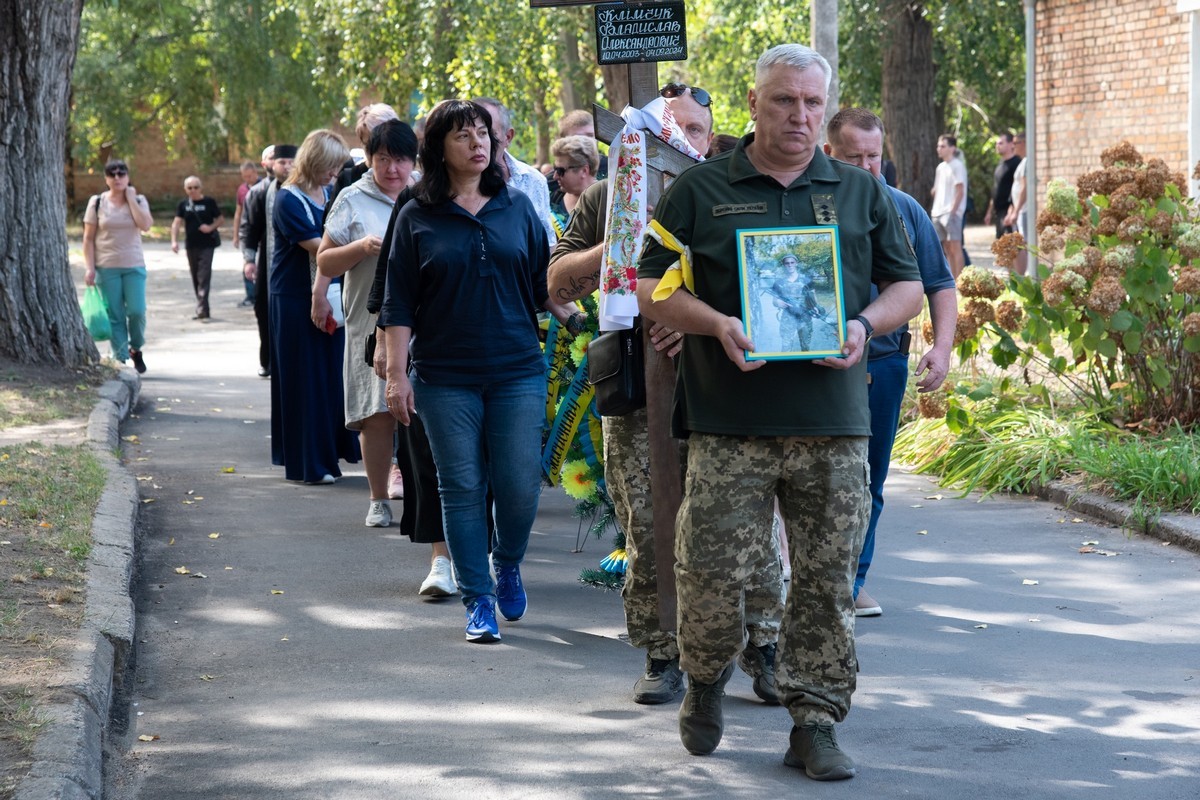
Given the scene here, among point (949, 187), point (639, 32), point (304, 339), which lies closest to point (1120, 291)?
point (639, 32)

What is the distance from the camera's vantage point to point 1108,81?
15.7 meters

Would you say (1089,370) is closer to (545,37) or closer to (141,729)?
(141,729)

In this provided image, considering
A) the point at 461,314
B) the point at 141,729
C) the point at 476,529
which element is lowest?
the point at 141,729

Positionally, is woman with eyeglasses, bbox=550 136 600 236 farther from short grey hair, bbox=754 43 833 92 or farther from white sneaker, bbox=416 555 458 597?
short grey hair, bbox=754 43 833 92

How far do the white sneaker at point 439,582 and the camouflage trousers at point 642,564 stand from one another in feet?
5.18

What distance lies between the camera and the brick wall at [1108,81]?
14641mm

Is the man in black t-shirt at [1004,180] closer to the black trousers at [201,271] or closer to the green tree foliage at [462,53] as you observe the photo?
the green tree foliage at [462,53]

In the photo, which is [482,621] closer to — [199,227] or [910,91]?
[199,227]

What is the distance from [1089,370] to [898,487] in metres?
1.30

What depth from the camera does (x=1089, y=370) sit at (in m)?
9.24

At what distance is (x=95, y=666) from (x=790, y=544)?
2.41 meters

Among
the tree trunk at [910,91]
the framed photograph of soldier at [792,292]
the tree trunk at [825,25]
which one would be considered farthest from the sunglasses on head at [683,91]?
the tree trunk at [910,91]

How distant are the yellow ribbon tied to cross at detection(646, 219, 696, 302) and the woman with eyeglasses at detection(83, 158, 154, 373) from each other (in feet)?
35.5

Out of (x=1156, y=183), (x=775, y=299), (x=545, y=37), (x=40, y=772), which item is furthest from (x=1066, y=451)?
(x=545, y=37)
